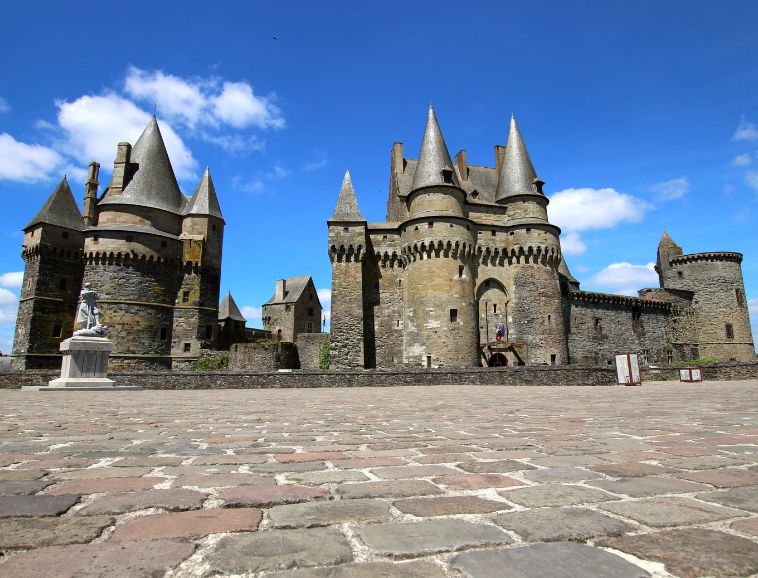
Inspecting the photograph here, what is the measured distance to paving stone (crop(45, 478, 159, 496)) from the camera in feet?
8.18

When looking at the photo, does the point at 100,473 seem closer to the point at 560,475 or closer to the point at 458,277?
the point at 560,475

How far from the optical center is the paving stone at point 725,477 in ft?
8.93

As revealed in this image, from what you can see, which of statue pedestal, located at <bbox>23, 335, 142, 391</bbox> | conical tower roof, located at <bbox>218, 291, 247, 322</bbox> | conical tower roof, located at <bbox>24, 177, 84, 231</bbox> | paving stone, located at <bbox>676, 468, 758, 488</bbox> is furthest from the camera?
conical tower roof, located at <bbox>218, 291, 247, 322</bbox>

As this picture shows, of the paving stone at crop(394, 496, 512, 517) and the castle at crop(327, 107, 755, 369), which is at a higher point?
the castle at crop(327, 107, 755, 369)

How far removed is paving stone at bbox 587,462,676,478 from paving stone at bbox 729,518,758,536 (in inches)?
35.0

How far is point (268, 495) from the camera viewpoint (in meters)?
2.41

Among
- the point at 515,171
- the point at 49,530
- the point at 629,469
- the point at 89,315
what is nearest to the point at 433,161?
the point at 515,171

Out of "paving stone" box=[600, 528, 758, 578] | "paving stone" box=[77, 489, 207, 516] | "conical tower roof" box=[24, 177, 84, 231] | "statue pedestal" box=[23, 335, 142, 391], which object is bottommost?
"paving stone" box=[600, 528, 758, 578]

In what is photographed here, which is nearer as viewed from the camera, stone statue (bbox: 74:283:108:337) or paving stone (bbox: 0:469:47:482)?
paving stone (bbox: 0:469:47:482)

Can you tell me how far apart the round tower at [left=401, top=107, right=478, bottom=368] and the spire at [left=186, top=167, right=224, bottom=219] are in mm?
15249

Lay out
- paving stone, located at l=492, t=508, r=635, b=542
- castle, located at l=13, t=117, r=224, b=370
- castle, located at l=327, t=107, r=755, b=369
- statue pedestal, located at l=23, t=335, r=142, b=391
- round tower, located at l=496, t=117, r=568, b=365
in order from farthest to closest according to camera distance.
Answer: round tower, located at l=496, t=117, r=568, b=365 < castle, located at l=13, t=117, r=224, b=370 < castle, located at l=327, t=107, r=755, b=369 < statue pedestal, located at l=23, t=335, r=142, b=391 < paving stone, located at l=492, t=508, r=635, b=542

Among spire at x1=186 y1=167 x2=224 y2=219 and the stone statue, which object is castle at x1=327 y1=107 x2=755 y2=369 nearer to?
spire at x1=186 y1=167 x2=224 y2=219

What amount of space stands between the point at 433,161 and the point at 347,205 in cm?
705

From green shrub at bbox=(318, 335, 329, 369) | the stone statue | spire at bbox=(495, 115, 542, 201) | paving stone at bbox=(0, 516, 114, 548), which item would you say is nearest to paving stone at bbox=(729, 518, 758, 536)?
paving stone at bbox=(0, 516, 114, 548)
